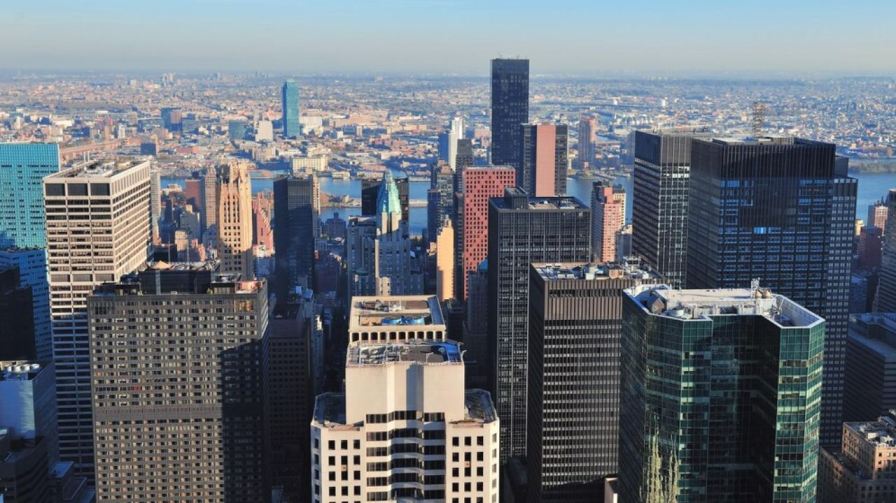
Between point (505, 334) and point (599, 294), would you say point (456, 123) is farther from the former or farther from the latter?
point (599, 294)

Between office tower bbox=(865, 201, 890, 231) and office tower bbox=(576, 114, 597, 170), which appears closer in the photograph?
office tower bbox=(865, 201, 890, 231)

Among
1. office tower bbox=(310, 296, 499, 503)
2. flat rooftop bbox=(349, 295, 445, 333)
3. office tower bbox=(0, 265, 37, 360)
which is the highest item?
flat rooftop bbox=(349, 295, 445, 333)

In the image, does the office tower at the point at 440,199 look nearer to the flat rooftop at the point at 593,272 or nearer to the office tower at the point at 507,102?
the office tower at the point at 507,102

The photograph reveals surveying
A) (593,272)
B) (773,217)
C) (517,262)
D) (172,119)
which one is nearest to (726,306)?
(593,272)

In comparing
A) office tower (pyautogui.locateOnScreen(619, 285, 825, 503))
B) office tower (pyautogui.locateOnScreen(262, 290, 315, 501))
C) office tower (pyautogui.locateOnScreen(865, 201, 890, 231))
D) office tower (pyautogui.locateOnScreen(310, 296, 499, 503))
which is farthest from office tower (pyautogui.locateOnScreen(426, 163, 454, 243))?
office tower (pyautogui.locateOnScreen(310, 296, 499, 503))

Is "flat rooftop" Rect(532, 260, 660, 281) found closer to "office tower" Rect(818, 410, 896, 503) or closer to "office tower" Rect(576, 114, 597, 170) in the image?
"office tower" Rect(818, 410, 896, 503)

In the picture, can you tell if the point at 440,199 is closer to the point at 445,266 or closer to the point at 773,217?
the point at 445,266

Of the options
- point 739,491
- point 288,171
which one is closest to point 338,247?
point 288,171
